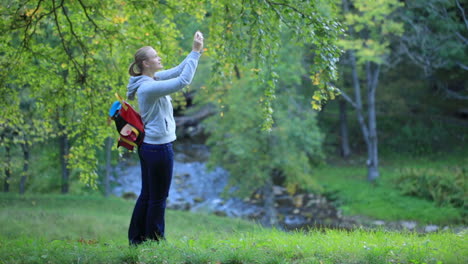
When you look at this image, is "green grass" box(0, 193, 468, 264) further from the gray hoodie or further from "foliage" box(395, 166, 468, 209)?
"foliage" box(395, 166, 468, 209)

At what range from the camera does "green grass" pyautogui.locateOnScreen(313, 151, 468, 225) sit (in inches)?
695

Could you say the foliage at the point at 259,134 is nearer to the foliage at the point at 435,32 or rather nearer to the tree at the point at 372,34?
the tree at the point at 372,34

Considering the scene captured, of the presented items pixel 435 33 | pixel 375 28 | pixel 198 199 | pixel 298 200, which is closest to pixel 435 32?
pixel 435 33

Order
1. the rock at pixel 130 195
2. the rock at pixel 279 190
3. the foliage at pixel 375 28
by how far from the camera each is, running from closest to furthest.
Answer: the foliage at pixel 375 28, the rock at pixel 130 195, the rock at pixel 279 190

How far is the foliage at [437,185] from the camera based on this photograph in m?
17.9

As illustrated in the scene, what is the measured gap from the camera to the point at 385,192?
66.1 ft

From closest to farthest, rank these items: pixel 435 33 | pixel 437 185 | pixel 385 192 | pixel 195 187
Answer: pixel 437 185, pixel 385 192, pixel 435 33, pixel 195 187

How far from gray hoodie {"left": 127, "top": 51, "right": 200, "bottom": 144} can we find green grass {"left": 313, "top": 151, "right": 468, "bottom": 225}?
46.6 ft

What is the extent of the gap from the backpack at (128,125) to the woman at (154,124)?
2.6 inches

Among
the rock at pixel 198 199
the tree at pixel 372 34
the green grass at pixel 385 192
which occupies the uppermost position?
the tree at pixel 372 34

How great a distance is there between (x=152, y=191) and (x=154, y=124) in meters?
0.73

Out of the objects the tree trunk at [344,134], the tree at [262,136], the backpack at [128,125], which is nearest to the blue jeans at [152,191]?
the backpack at [128,125]

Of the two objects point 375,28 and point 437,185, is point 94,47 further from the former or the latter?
point 437,185

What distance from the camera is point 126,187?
2373 centimetres
